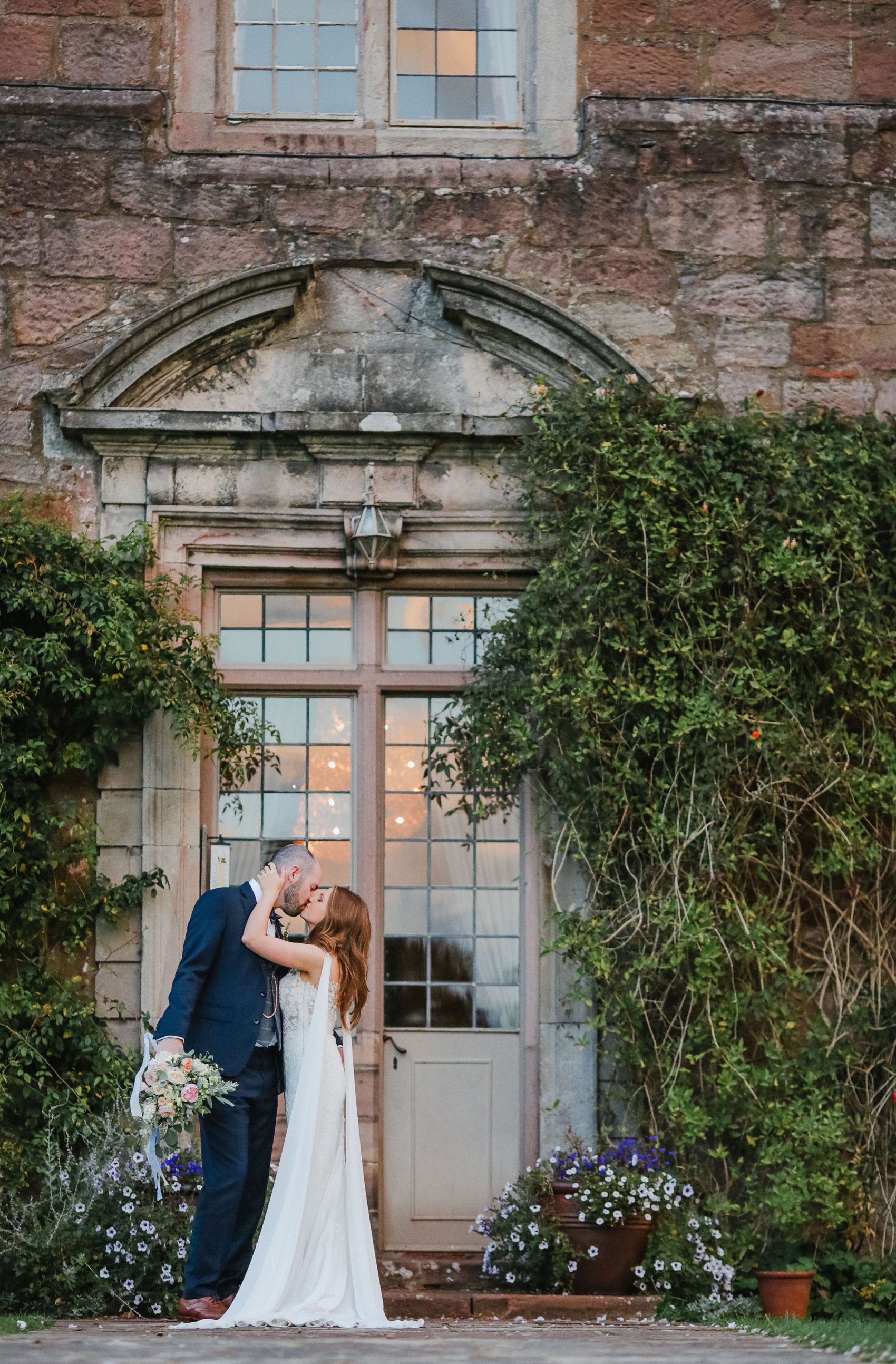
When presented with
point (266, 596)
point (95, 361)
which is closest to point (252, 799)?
point (266, 596)

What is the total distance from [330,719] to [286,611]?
515 millimetres

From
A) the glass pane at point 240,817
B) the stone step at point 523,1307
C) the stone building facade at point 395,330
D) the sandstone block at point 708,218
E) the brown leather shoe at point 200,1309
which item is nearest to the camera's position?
the brown leather shoe at point 200,1309

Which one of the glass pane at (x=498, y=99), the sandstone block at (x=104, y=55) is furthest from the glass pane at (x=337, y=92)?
the sandstone block at (x=104, y=55)

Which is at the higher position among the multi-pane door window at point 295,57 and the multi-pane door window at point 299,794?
the multi-pane door window at point 295,57

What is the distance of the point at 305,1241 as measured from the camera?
529 centimetres

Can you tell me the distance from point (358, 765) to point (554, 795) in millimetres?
881

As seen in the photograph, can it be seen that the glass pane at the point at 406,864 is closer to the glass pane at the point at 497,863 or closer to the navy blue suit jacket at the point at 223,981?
the glass pane at the point at 497,863

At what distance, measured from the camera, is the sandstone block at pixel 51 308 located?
286 inches

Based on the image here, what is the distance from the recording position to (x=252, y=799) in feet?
23.9

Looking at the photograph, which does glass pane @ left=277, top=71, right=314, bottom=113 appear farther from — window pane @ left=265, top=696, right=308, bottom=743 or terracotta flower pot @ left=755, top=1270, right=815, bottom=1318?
terracotta flower pot @ left=755, top=1270, right=815, bottom=1318

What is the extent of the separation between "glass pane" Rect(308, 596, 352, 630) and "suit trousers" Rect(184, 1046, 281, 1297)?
2.27 meters

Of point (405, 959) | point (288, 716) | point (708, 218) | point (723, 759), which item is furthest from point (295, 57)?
point (405, 959)

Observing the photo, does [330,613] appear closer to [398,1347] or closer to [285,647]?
[285,647]

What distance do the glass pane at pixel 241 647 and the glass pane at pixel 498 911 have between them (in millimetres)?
1427
